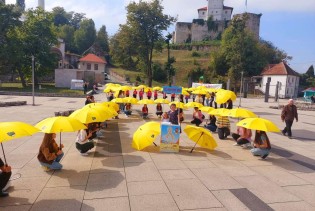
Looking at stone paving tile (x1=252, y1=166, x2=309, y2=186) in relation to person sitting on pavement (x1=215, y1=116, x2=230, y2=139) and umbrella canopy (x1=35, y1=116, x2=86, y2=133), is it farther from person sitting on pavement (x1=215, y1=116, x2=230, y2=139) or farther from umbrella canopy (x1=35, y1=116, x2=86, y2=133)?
umbrella canopy (x1=35, y1=116, x2=86, y2=133)

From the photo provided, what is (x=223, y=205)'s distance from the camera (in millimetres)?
5859

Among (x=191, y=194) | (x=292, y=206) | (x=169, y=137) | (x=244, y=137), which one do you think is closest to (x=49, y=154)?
(x=191, y=194)

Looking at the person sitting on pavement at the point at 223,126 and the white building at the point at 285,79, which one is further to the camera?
the white building at the point at 285,79

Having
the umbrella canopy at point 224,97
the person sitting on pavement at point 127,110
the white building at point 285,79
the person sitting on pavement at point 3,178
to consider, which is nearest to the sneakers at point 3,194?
the person sitting on pavement at point 3,178

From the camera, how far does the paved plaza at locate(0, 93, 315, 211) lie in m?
5.85

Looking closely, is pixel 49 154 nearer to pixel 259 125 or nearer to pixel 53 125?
pixel 53 125

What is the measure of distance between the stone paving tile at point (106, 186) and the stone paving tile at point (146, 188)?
0.54ft

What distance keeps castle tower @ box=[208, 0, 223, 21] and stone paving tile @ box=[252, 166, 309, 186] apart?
300ft

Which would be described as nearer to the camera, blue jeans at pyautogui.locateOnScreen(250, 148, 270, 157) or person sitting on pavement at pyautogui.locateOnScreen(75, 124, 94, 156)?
person sitting on pavement at pyautogui.locateOnScreen(75, 124, 94, 156)

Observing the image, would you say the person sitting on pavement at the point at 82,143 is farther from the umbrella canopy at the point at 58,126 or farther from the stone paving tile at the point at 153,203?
the stone paving tile at the point at 153,203

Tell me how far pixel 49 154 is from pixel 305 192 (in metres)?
6.62

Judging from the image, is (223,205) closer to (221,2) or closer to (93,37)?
(93,37)

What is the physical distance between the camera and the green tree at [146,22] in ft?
167

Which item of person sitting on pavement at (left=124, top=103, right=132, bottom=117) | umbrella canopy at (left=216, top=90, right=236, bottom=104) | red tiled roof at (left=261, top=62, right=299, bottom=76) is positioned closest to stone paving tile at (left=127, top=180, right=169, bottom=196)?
umbrella canopy at (left=216, top=90, right=236, bottom=104)
